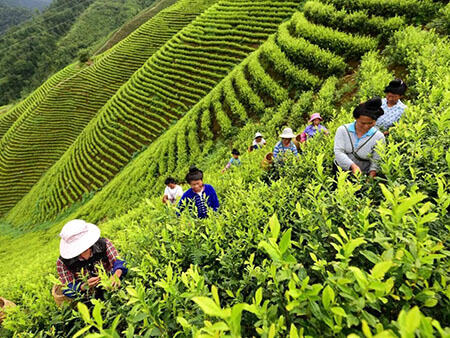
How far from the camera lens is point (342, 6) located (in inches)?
420

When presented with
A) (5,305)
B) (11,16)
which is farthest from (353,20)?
(11,16)

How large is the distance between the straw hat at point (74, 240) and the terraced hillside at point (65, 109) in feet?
104

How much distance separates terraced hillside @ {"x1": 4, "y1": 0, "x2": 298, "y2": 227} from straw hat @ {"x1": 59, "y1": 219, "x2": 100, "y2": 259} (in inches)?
683

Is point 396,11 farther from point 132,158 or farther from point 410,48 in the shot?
point 132,158

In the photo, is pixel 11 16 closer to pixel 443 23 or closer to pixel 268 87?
pixel 268 87

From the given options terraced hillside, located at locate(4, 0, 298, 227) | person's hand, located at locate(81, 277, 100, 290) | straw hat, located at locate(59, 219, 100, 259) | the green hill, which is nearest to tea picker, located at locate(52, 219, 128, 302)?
straw hat, located at locate(59, 219, 100, 259)

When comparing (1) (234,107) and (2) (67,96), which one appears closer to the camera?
(1) (234,107)

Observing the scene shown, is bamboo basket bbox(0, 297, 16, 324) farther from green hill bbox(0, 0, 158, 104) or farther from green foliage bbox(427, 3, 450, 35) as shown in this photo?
green hill bbox(0, 0, 158, 104)

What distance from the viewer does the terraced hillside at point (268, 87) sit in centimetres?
934

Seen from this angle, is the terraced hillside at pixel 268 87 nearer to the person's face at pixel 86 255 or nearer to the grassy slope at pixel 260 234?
the grassy slope at pixel 260 234

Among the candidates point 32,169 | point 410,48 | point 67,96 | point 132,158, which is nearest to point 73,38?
point 67,96

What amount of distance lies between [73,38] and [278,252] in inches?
4959

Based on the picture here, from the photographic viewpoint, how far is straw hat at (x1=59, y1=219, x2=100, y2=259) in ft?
7.68

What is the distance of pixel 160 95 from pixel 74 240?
810 inches
